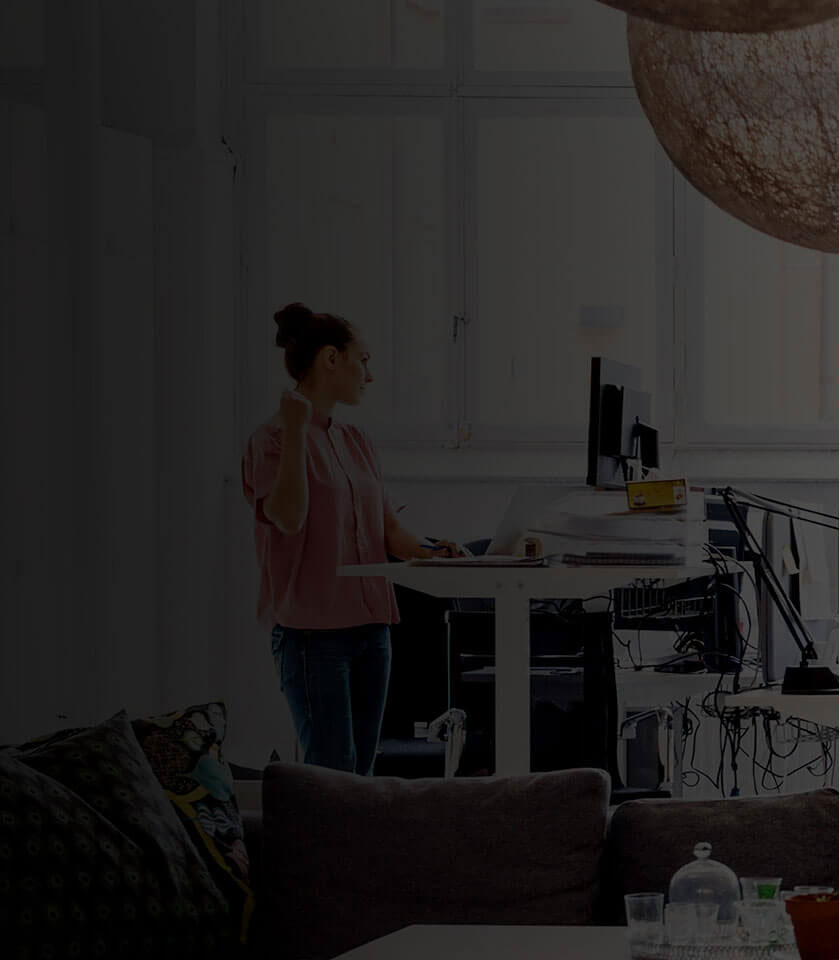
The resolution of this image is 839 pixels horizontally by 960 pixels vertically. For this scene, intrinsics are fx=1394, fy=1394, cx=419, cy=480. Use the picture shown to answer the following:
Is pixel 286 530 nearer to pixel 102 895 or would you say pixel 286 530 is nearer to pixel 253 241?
pixel 253 241

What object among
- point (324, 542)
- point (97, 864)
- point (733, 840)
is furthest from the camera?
point (324, 542)

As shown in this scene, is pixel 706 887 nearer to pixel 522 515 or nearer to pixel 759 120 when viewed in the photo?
pixel 759 120

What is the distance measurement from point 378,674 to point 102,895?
2447 mm

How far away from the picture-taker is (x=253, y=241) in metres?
5.05

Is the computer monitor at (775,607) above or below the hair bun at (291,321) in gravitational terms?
below

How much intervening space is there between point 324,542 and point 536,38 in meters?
1.98

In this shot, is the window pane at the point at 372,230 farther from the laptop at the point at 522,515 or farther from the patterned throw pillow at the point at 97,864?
the patterned throw pillow at the point at 97,864

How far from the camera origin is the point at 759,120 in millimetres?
1162

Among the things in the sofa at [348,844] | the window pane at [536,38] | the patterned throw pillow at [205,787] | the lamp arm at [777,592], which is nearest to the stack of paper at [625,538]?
the lamp arm at [777,592]

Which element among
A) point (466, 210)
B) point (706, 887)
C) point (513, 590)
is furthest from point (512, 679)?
point (466, 210)

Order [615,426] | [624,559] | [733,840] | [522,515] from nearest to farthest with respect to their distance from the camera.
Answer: [733,840] < [624,559] < [522,515] < [615,426]

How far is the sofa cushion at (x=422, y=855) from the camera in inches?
86.5

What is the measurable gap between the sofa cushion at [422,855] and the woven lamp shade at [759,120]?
1.30 metres

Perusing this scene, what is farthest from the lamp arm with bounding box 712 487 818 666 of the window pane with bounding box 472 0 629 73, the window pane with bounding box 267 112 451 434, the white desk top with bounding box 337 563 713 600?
the window pane with bounding box 472 0 629 73
